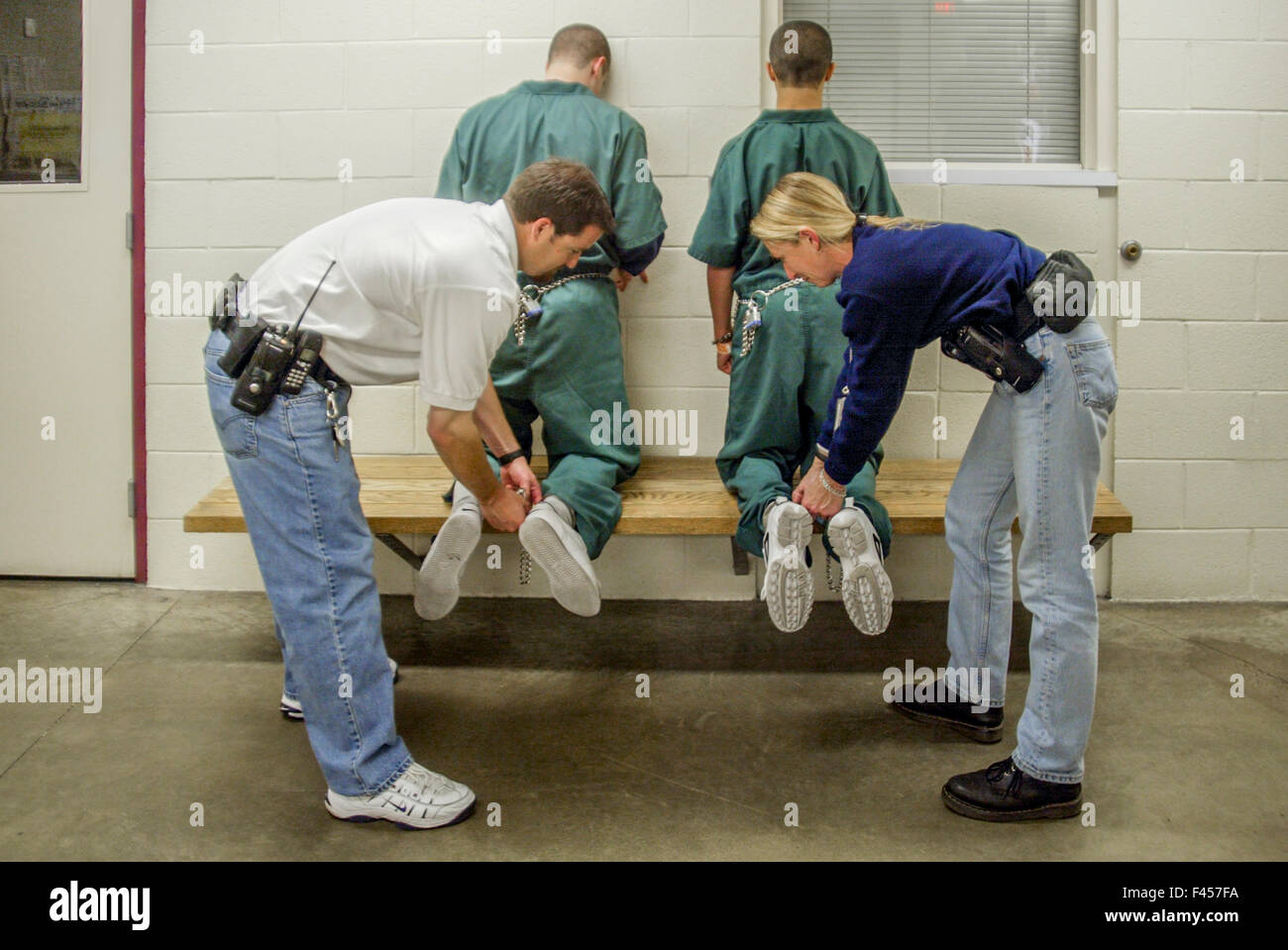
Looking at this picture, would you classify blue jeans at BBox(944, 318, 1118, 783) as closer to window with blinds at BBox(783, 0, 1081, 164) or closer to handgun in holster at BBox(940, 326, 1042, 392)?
handgun in holster at BBox(940, 326, 1042, 392)

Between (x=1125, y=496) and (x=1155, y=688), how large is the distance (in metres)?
0.84

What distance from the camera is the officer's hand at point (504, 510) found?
2814 millimetres

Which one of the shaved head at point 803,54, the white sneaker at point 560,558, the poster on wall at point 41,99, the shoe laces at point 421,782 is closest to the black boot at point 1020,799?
the white sneaker at point 560,558

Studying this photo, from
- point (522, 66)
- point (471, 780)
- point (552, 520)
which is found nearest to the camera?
point (471, 780)

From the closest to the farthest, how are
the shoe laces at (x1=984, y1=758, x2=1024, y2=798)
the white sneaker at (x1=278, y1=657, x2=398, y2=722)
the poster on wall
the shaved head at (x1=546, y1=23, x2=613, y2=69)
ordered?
the shoe laces at (x1=984, y1=758, x2=1024, y2=798), the white sneaker at (x1=278, y1=657, x2=398, y2=722), the shaved head at (x1=546, y1=23, x2=613, y2=69), the poster on wall

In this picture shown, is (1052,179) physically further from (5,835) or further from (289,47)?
(5,835)

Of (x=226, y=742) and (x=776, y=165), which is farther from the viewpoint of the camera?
(x=776, y=165)

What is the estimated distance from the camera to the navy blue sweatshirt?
250cm

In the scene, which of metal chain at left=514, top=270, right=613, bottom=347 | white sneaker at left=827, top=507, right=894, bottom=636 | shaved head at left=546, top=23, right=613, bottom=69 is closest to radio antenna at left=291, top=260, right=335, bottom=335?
metal chain at left=514, top=270, right=613, bottom=347

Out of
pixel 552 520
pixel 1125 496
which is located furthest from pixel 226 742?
pixel 1125 496

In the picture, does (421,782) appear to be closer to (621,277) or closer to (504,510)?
(504,510)

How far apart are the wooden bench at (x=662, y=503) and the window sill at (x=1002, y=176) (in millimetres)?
871

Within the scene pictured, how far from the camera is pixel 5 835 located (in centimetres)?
250

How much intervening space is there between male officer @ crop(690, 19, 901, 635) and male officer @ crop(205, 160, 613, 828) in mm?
840
